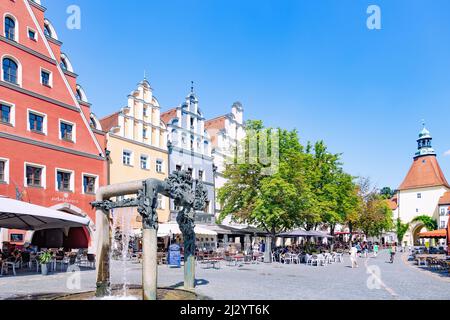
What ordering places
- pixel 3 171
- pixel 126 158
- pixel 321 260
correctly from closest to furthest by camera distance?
pixel 3 171
pixel 321 260
pixel 126 158

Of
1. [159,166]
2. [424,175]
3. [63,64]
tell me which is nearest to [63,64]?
[63,64]

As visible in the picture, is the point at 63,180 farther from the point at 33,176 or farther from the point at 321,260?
the point at 321,260

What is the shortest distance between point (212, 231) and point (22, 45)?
17974 millimetres

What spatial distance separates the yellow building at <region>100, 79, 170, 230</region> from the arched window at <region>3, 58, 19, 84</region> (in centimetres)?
895

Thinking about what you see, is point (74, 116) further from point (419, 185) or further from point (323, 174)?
point (419, 185)

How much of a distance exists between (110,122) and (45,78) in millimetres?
8971

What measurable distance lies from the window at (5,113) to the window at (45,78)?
3.53m

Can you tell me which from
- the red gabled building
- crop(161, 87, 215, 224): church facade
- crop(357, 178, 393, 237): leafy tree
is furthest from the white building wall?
the red gabled building

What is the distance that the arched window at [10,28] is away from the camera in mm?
25862

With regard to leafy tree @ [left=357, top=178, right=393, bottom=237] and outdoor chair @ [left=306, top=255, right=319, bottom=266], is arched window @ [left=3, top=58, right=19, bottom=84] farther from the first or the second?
leafy tree @ [left=357, top=178, right=393, bottom=237]

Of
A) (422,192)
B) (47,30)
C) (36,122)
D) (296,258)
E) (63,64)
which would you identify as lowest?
(296,258)

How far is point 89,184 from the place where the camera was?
30.6 meters

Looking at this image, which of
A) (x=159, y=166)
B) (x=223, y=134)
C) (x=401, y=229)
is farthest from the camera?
(x=401, y=229)

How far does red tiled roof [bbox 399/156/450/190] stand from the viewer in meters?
84.4
